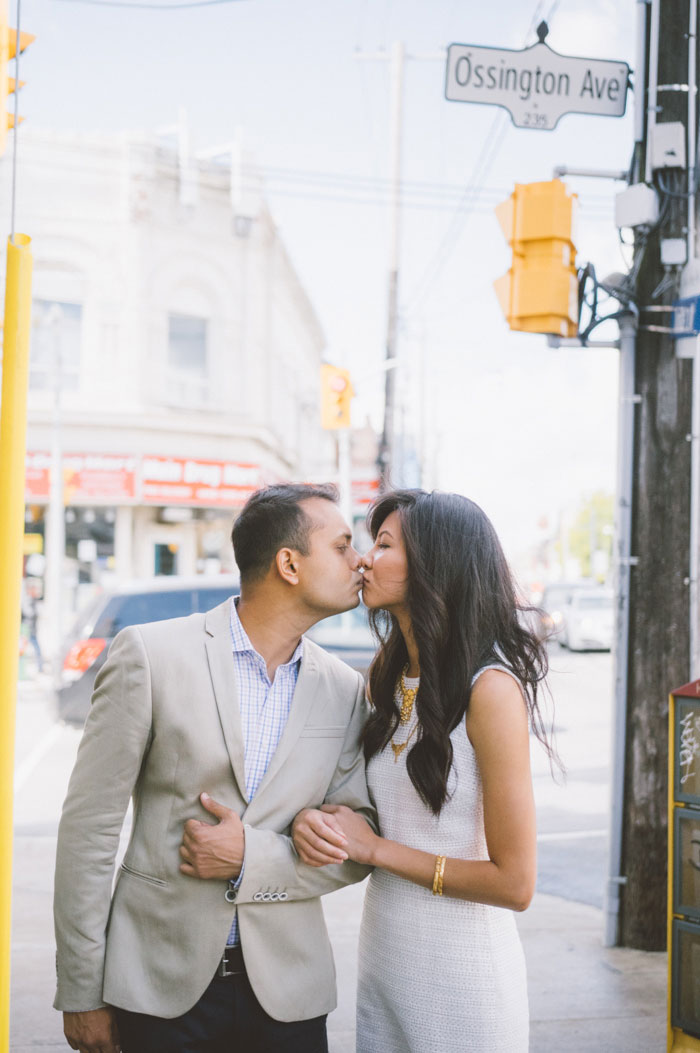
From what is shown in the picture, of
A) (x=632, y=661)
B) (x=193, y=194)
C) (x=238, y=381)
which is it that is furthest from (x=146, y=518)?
(x=632, y=661)

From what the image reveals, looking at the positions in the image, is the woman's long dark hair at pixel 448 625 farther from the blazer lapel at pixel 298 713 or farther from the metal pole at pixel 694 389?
the metal pole at pixel 694 389

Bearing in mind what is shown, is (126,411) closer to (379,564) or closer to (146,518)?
(146,518)

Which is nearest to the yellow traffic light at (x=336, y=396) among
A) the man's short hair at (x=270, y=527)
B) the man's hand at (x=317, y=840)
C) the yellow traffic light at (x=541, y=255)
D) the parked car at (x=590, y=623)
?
the yellow traffic light at (x=541, y=255)

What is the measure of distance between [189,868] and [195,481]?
64.8ft

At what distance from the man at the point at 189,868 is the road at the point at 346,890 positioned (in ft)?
5.62

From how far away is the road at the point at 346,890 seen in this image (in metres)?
4.37

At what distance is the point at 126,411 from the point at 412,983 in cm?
1965

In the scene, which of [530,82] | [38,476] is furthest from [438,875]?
[38,476]

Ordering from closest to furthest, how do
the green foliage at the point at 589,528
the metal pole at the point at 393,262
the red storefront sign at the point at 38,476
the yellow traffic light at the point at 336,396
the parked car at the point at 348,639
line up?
the parked car at the point at 348,639, the yellow traffic light at the point at 336,396, the metal pole at the point at 393,262, the red storefront sign at the point at 38,476, the green foliage at the point at 589,528

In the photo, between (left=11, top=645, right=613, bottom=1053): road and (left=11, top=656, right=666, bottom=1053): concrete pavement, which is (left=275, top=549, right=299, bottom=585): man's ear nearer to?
(left=11, top=645, right=613, bottom=1053): road

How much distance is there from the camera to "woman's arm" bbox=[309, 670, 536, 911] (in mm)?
2256

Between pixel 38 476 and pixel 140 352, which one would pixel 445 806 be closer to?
pixel 38 476

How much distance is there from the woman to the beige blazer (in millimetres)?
130

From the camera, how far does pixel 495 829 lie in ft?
7.46
